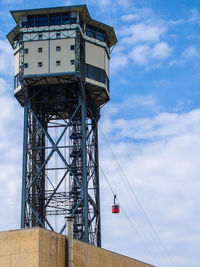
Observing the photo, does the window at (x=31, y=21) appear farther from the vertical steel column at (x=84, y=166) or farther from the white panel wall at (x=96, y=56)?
the vertical steel column at (x=84, y=166)

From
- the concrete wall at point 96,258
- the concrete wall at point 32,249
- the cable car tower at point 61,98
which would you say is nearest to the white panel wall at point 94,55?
the cable car tower at point 61,98

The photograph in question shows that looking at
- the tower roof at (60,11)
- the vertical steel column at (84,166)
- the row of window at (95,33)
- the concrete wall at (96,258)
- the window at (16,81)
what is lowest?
the concrete wall at (96,258)

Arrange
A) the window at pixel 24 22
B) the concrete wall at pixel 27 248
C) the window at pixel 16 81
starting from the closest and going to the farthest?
the concrete wall at pixel 27 248
the window at pixel 16 81
the window at pixel 24 22

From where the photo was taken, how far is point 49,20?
61.6 metres

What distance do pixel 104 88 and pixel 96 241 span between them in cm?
1425

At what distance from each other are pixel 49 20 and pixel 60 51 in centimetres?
375

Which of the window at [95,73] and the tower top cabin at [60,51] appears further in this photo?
the window at [95,73]

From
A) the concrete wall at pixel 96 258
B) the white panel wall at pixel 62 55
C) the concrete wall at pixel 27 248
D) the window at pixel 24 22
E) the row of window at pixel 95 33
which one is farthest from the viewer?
the row of window at pixel 95 33

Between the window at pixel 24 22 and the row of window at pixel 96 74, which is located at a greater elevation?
the window at pixel 24 22

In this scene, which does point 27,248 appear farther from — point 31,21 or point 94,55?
point 31,21

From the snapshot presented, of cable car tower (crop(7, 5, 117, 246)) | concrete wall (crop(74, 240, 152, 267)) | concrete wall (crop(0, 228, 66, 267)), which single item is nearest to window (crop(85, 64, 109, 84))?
cable car tower (crop(7, 5, 117, 246))

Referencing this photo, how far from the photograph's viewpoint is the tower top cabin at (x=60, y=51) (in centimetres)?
5934

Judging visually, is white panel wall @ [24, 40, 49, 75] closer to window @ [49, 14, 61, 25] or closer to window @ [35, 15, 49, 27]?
window @ [35, 15, 49, 27]

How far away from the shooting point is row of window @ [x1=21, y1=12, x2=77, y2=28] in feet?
202
